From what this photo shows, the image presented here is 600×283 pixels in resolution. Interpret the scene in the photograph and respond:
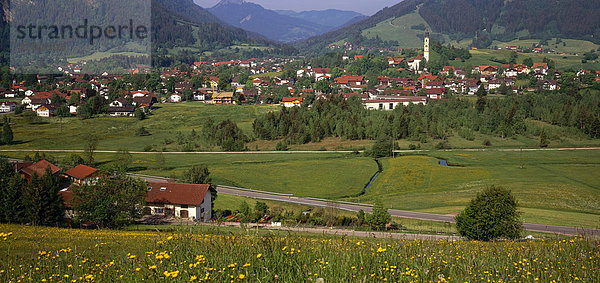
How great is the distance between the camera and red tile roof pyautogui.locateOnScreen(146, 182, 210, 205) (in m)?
31.0

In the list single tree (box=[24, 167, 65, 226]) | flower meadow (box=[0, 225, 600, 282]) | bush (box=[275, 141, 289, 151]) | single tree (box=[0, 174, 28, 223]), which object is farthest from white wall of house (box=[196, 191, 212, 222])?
bush (box=[275, 141, 289, 151])

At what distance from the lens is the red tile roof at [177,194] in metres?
31.0

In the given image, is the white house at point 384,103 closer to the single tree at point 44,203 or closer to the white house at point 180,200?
the white house at point 180,200

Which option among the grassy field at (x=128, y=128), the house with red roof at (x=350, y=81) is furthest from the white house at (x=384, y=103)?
the house with red roof at (x=350, y=81)

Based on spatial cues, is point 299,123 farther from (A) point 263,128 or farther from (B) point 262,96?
(B) point 262,96

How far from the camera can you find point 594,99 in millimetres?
81188

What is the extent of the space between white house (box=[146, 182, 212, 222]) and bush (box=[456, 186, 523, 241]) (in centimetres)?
1610

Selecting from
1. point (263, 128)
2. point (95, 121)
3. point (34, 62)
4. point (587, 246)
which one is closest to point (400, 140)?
point (263, 128)

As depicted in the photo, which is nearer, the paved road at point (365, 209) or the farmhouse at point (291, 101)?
the paved road at point (365, 209)

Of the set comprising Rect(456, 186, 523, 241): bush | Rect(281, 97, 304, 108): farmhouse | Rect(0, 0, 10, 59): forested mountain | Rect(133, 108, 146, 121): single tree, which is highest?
Rect(0, 0, 10, 59): forested mountain

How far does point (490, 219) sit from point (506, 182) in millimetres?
19626

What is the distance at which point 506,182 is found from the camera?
40.8m

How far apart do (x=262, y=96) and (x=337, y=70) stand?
131 ft

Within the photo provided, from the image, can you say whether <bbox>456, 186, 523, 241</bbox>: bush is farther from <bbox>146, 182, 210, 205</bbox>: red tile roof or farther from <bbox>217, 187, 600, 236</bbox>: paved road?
<bbox>146, 182, 210, 205</bbox>: red tile roof
